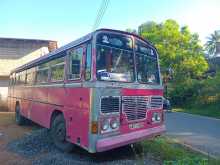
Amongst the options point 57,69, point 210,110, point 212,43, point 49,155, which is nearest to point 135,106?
point 49,155

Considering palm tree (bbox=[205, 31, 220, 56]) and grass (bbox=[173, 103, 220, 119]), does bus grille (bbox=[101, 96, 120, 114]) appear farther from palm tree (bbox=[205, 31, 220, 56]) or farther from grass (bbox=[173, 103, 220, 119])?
palm tree (bbox=[205, 31, 220, 56])

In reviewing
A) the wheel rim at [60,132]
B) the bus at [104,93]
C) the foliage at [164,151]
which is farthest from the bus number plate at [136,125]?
the wheel rim at [60,132]

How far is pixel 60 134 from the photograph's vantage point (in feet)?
24.8

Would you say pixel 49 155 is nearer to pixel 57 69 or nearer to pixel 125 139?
pixel 125 139

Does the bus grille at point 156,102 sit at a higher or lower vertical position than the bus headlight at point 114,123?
higher

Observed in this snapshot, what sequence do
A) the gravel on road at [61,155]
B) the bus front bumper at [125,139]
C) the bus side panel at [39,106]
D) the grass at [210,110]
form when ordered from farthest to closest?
1. the grass at [210,110]
2. the bus side panel at [39,106]
3. the gravel on road at [61,155]
4. the bus front bumper at [125,139]

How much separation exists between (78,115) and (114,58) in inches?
62.0

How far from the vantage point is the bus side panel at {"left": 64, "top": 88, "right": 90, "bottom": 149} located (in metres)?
6.15

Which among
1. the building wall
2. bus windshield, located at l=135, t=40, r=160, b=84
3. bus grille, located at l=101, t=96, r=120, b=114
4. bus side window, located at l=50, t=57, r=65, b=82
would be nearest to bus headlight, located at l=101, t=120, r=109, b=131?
bus grille, located at l=101, t=96, r=120, b=114

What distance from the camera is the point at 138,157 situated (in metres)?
6.85

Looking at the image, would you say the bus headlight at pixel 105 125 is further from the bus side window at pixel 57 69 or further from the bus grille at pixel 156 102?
the bus side window at pixel 57 69

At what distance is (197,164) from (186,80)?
76.5 ft

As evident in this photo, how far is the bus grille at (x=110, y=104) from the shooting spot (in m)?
6.06

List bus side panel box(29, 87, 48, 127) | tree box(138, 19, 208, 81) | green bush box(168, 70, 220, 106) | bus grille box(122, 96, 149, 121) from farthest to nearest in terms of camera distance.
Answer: tree box(138, 19, 208, 81) → green bush box(168, 70, 220, 106) → bus side panel box(29, 87, 48, 127) → bus grille box(122, 96, 149, 121)
